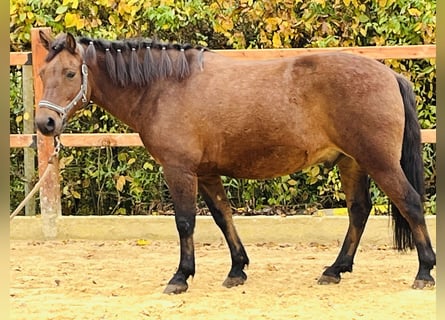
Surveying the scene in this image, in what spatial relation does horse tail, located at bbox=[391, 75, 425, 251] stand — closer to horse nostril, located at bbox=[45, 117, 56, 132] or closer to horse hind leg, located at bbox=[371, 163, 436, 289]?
horse hind leg, located at bbox=[371, 163, 436, 289]

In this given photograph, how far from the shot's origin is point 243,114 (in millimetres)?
4449

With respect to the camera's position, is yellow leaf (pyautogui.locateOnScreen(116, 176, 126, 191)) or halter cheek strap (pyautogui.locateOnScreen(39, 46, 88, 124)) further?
yellow leaf (pyautogui.locateOnScreen(116, 176, 126, 191))

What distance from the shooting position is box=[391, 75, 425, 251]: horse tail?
443cm

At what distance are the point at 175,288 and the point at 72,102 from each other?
4.43ft

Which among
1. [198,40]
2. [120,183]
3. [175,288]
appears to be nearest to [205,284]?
[175,288]

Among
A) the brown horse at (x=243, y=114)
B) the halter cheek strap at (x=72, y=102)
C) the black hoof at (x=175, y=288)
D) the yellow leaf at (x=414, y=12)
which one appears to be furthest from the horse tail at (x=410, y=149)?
the yellow leaf at (x=414, y=12)

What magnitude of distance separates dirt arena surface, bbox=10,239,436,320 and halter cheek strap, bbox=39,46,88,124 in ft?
3.80

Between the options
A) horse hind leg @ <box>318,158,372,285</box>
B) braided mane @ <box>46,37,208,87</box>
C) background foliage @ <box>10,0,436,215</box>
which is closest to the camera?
braided mane @ <box>46,37,208,87</box>

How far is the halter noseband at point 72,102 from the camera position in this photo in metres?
4.30

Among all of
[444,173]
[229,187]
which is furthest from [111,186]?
[444,173]

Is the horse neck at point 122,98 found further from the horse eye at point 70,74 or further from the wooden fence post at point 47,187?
the wooden fence post at point 47,187

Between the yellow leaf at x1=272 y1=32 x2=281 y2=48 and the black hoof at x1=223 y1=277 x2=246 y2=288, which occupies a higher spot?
the yellow leaf at x1=272 y1=32 x2=281 y2=48

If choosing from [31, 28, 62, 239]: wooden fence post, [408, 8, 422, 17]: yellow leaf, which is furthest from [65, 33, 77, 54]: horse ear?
[408, 8, 422, 17]: yellow leaf

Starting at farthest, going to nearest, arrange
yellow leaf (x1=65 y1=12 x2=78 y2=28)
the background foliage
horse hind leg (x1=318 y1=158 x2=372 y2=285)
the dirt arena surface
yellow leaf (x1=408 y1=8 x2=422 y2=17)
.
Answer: yellow leaf (x1=65 y1=12 x2=78 y2=28) → the background foliage → yellow leaf (x1=408 y1=8 x2=422 y2=17) → horse hind leg (x1=318 y1=158 x2=372 y2=285) → the dirt arena surface
